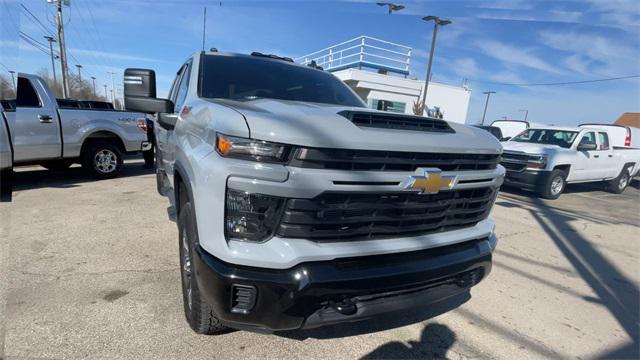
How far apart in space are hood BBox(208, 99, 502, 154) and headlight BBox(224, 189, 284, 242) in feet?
0.93

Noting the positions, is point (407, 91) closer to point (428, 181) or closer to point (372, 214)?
point (428, 181)

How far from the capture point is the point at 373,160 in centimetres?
175

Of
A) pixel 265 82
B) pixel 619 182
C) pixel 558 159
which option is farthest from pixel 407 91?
pixel 265 82

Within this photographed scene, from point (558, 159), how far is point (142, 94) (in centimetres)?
858

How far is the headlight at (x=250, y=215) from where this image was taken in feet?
5.35

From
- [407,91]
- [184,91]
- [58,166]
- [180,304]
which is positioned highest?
[407,91]

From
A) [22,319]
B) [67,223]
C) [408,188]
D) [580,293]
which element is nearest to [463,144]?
[408,188]

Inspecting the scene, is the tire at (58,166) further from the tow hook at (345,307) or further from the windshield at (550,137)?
the windshield at (550,137)

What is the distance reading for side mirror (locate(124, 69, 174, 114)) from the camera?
8.93 feet

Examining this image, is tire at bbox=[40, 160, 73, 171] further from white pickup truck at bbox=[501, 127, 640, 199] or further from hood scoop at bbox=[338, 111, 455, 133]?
white pickup truck at bbox=[501, 127, 640, 199]

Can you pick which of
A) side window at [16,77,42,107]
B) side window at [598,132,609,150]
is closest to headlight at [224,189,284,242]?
side window at [16,77,42,107]

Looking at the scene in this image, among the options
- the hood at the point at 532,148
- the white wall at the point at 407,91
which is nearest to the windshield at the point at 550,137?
the hood at the point at 532,148

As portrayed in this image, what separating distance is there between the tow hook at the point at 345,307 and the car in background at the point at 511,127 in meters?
18.6

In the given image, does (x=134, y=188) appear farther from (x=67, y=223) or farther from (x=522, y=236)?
(x=522, y=236)
